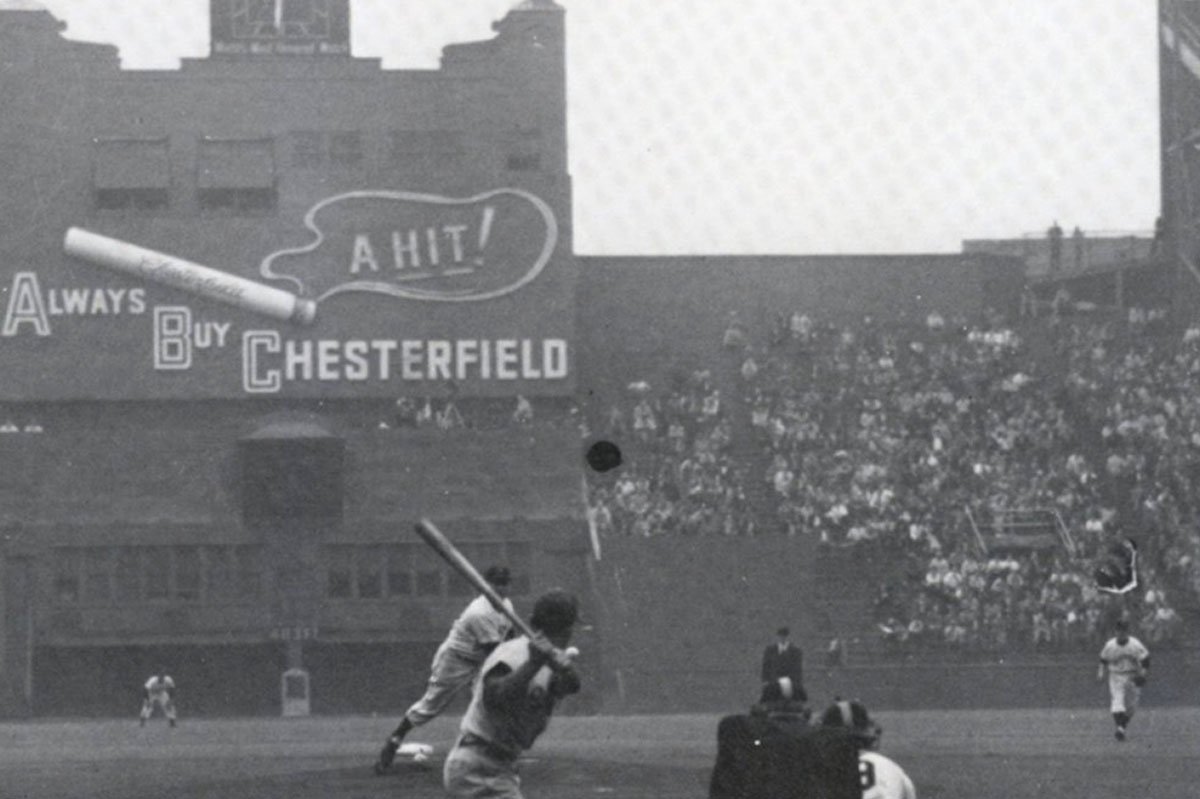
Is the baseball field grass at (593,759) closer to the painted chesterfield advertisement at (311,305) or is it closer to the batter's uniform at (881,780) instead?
the batter's uniform at (881,780)

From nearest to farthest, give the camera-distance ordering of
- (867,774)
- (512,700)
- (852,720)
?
(852,720) → (867,774) → (512,700)

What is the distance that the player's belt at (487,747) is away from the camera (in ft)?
43.6

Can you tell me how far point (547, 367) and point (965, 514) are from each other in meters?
12.4

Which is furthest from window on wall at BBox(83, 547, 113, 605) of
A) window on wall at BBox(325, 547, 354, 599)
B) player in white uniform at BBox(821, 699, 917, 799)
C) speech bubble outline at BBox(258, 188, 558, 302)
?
player in white uniform at BBox(821, 699, 917, 799)

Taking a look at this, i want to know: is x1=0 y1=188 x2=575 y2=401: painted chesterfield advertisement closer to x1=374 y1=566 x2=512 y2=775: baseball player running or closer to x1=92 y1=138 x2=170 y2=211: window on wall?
x1=92 y1=138 x2=170 y2=211: window on wall

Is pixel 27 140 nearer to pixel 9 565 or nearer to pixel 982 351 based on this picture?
pixel 9 565

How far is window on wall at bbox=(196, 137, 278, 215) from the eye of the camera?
193ft

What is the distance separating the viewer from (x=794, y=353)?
59.5 m

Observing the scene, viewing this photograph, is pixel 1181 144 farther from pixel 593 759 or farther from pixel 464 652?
pixel 464 652

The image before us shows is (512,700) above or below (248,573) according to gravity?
above

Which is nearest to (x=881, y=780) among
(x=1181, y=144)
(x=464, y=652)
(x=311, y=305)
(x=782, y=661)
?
(x=464, y=652)

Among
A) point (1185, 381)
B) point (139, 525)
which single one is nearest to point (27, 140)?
point (139, 525)

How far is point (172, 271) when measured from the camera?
58.4 meters

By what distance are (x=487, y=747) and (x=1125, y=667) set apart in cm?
2402
